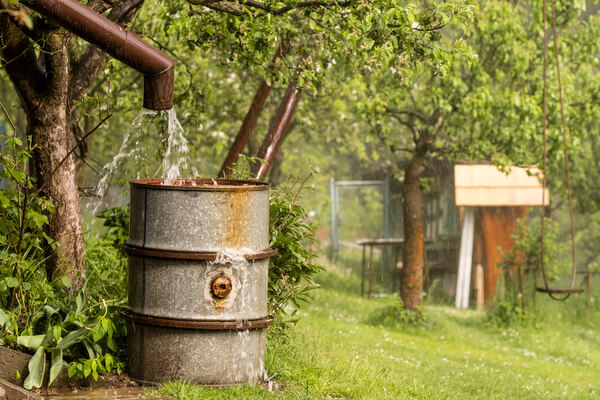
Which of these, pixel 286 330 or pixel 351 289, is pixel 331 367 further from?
pixel 351 289

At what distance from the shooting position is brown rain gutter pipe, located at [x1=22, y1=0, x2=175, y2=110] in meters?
4.43

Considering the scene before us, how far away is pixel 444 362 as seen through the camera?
29.3ft

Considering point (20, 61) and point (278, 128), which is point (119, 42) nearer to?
point (20, 61)

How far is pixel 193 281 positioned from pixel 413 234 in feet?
30.0

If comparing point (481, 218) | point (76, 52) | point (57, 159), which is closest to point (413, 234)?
point (481, 218)

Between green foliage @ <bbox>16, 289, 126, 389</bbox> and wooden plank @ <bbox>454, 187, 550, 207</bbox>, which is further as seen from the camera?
wooden plank @ <bbox>454, 187, 550, 207</bbox>

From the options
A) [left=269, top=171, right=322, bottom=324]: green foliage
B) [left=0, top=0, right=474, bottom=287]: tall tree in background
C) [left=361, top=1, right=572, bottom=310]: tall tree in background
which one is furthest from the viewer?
[left=361, top=1, right=572, bottom=310]: tall tree in background

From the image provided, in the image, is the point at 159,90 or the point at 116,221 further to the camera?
the point at 116,221

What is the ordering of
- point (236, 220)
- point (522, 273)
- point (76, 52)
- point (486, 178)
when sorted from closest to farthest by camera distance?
1. point (236, 220)
2. point (76, 52)
3. point (522, 273)
4. point (486, 178)

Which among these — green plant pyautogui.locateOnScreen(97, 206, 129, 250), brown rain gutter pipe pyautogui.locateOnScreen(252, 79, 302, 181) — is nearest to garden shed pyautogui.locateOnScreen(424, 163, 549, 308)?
brown rain gutter pipe pyautogui.locateOnScreen(252, 79, 302, 181)

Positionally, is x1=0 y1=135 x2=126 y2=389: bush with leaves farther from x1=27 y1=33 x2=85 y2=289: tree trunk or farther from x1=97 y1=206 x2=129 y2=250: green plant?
x1=97 y1=206 x2=129 y2=250: green plant

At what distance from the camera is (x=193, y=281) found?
452 centimetres

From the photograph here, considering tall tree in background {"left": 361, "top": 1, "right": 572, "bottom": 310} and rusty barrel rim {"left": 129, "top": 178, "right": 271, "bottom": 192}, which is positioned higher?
tall tree in background {"left": 361, "top": 1, "right": 572, "bottom": 310}

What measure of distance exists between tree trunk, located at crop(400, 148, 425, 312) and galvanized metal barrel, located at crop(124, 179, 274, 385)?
886 cm
